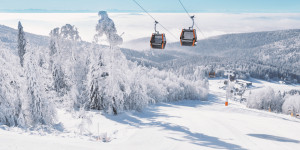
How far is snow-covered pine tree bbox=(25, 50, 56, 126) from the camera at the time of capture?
16922mm

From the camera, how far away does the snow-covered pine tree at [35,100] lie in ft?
55.5

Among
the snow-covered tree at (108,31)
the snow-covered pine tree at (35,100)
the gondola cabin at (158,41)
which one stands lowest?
the snow-covered pine tree at (35,100)

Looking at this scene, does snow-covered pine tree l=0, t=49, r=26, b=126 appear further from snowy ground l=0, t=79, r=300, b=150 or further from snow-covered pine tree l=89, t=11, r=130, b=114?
snow-covered pine tree l=89, t=11, r=130, b=114

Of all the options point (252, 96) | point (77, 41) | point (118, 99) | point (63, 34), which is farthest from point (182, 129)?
point (252, 96)

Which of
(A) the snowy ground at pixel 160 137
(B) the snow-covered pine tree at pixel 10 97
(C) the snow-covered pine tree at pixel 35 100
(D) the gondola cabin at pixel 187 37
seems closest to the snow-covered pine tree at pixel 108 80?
(A) the snowy ground at pixel 160 137

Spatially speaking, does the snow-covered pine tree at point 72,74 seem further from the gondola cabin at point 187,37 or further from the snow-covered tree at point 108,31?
the gondola cabin at point 187,37

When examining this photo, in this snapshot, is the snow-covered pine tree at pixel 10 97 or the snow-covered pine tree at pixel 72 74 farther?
the snow-covered pine tree at pixel 72 74

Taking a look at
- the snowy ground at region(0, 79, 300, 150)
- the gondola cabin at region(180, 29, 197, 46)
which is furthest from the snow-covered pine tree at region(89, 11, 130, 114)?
the gondola cabin at region(180, 29, 197, 46)

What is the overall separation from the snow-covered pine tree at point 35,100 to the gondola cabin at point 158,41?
10488 millimetres

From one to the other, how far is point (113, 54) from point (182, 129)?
1213 cm

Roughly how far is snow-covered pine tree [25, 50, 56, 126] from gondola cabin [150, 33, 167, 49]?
1049 cm

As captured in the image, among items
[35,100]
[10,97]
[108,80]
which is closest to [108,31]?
[108,80]

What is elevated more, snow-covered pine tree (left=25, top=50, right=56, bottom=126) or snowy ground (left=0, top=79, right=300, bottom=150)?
snow-covered pine tree (left=25, top=50, right=56, bottom=126)

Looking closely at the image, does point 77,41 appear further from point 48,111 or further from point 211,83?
point 211,83
